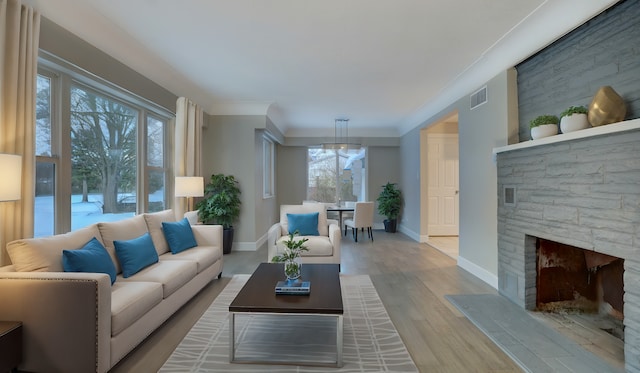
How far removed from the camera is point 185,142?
4.75 meters

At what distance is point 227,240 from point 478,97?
439cm

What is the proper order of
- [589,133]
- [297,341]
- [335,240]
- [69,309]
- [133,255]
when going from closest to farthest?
[69,309] → [589,133] → [297,341] → [133,255] → [335,240]

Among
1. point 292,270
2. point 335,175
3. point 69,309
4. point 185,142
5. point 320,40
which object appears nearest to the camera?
point 69,309

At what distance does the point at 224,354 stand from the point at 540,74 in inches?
149

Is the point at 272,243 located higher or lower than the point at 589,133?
lower

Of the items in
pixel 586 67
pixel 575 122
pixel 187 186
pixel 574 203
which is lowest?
pixel 574 203

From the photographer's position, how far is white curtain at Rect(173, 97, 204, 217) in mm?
4637

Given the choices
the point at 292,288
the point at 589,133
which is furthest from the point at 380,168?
the point at 292,288

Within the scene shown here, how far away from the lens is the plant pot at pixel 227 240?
536cm

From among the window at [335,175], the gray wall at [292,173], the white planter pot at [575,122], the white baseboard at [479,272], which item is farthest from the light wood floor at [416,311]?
the window at [335,175]

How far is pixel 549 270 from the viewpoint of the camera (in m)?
3.06

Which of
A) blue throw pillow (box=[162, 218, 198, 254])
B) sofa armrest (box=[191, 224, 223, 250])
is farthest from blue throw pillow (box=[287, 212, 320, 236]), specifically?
blue throw pillow (box=[162, 218, 198, 254])

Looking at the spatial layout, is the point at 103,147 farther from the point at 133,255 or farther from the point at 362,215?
the point at 362,215

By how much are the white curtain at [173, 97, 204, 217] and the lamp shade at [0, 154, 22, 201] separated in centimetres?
276
